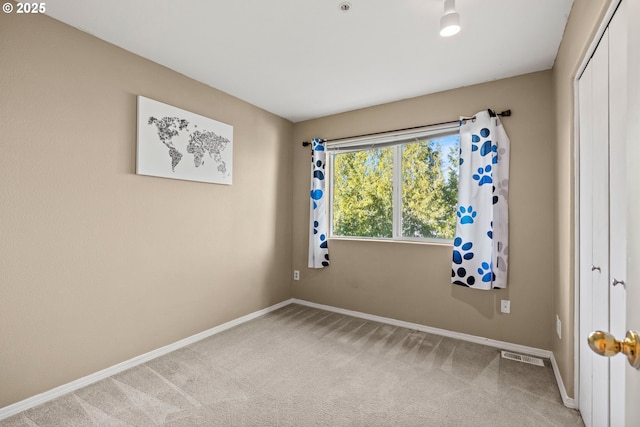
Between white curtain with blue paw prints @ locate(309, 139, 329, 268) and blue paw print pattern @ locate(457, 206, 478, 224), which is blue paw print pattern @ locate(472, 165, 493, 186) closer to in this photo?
blue paw print pattern @ locate(457, 206, 478, 224)

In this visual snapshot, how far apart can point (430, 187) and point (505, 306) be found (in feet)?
4.24

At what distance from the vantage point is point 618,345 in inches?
22.9

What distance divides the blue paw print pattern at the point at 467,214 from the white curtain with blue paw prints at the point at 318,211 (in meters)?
1.54

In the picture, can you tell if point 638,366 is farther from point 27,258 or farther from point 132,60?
point 132,60

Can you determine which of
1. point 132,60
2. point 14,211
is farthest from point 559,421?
point 132,60

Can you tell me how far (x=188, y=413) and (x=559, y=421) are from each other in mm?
2159

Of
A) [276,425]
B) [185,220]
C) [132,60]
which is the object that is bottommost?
[276,425]

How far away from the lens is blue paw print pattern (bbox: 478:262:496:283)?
265cm

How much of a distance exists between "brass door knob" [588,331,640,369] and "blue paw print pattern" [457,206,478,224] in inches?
91.1

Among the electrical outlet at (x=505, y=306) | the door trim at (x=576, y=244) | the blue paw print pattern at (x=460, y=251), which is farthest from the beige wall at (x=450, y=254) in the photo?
the door trim at (x=576, y=244)

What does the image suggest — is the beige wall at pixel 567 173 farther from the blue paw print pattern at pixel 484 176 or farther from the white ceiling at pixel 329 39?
the blue paw print pattern at pixel 484 176

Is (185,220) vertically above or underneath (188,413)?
above

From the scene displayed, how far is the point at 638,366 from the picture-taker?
56cm

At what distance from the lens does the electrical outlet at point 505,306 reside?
106 inches
